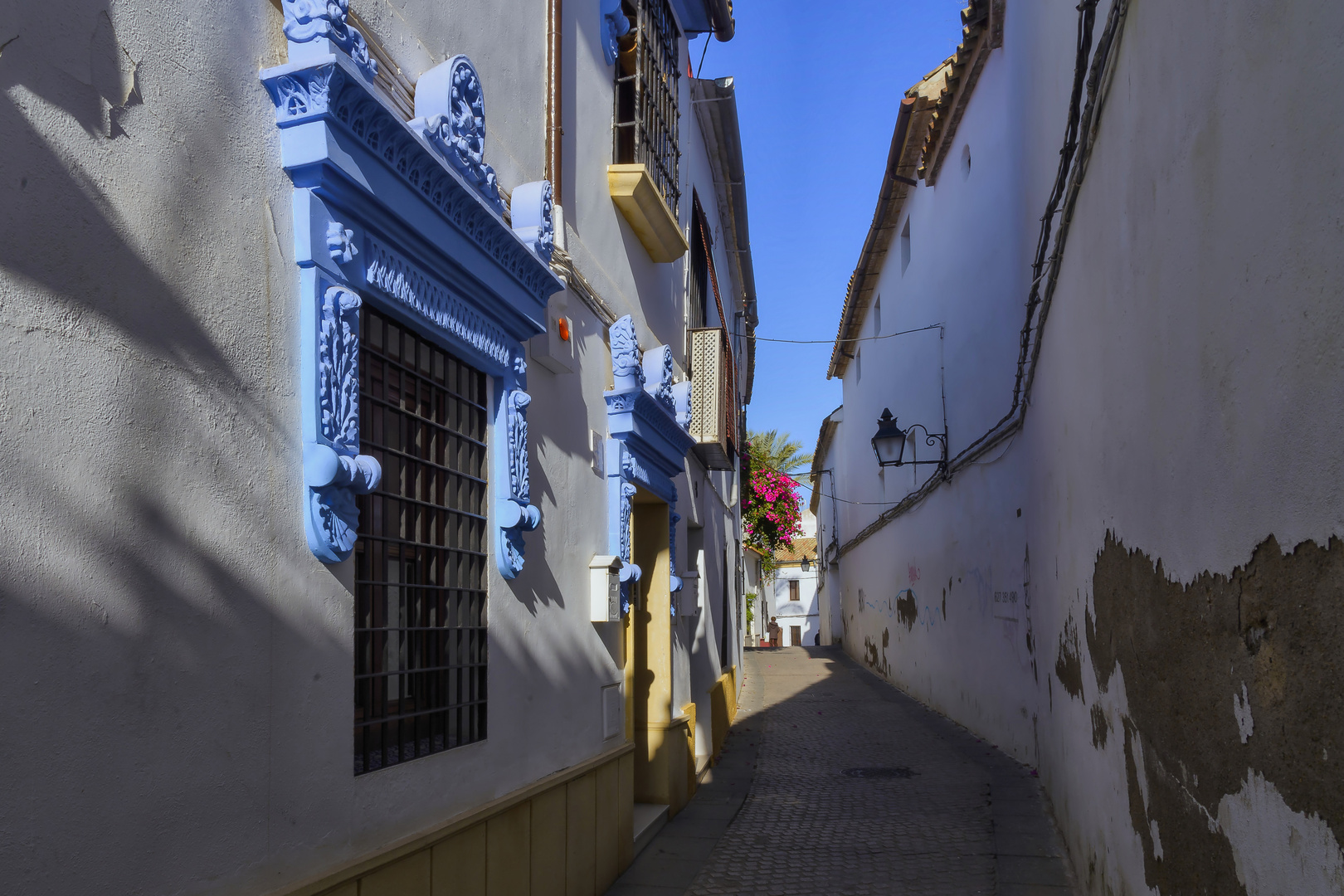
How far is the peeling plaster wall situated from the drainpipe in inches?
105

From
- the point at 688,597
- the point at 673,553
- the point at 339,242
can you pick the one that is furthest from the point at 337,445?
the point at 688,597

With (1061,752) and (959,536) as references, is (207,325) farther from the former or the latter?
(959,536)

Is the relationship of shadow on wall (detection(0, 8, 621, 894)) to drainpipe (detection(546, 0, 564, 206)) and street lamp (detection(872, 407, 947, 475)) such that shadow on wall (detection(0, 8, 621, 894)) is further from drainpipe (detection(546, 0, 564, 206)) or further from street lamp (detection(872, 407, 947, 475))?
street lamp (detection(872, 407, 947, 475))

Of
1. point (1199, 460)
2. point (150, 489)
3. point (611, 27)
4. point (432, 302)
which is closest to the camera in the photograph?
point (150, 489)

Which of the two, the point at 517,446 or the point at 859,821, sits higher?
the point at 517,446

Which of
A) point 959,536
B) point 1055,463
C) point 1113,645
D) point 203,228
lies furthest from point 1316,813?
point 959,536

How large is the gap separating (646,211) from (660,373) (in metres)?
1.16

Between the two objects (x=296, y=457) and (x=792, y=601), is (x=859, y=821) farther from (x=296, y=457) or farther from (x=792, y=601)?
(x=792, y=601)

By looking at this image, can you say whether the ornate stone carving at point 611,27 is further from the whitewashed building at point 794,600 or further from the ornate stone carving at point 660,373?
the whitewashed building at point 794,600

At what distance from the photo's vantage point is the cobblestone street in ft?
20.0

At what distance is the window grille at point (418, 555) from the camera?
11.6 ft

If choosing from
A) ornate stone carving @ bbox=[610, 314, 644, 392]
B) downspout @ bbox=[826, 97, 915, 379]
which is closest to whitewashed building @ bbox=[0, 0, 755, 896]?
ornate stone carving @ bbox=[610, 314, 644, 392]

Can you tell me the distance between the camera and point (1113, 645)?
14.9 feet

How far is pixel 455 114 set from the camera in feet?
13.0
